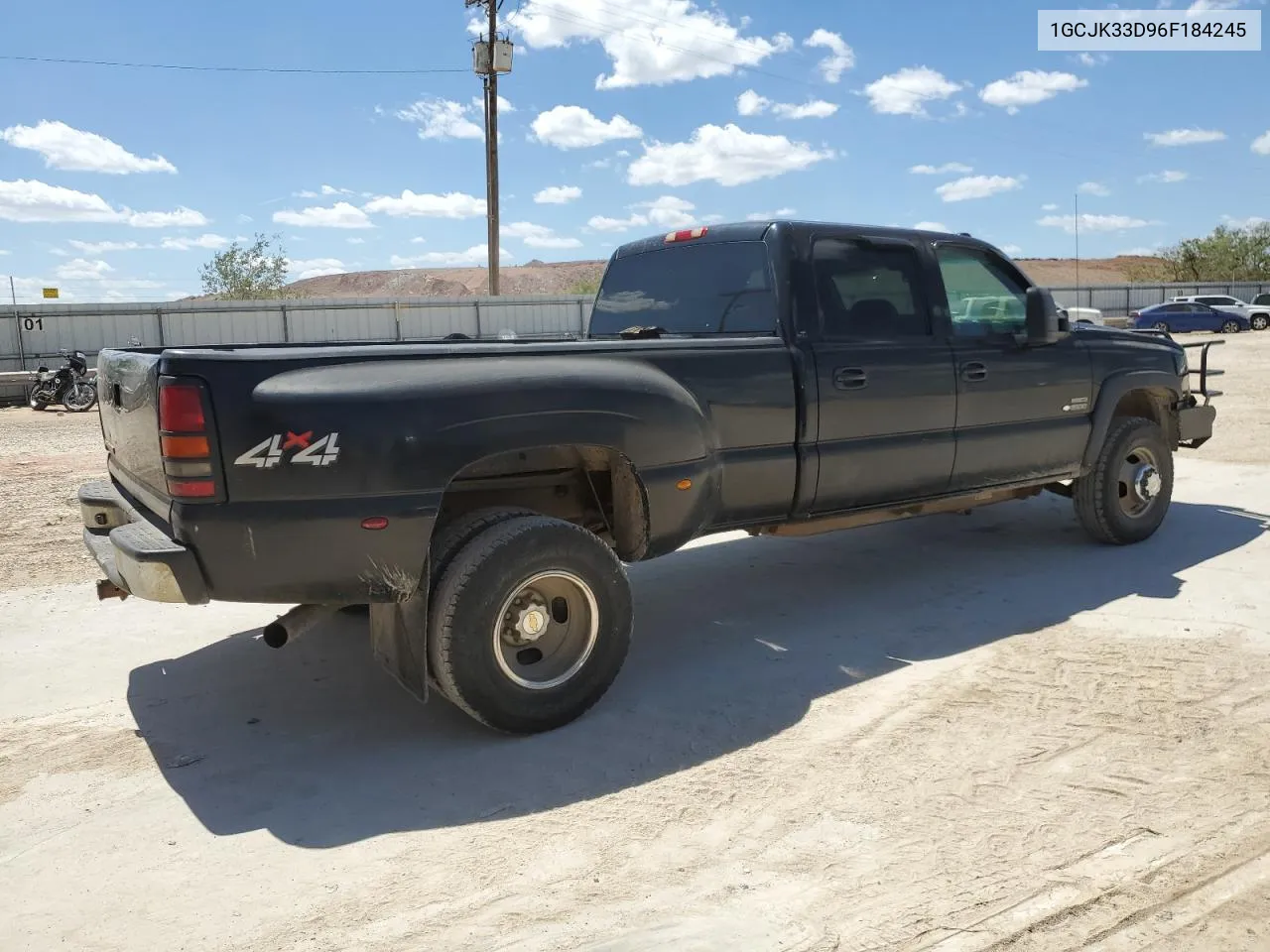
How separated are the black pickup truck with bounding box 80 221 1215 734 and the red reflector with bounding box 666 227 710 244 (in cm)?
3

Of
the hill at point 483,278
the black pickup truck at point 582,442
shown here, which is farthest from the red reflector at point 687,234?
the hill at point 483,278

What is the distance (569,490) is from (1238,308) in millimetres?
42094

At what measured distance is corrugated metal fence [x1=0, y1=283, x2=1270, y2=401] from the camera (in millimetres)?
25000

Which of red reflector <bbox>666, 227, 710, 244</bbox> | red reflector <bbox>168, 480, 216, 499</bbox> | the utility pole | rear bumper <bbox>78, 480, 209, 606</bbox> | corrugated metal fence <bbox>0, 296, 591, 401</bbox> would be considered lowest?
rear bumper <bbox>78, 480, 209, 606</bbox>

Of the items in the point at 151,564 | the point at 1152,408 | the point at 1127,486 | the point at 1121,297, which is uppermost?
the point at 1121,297

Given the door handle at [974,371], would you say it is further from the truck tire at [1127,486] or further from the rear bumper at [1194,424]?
the rear bumper at [1194,424]

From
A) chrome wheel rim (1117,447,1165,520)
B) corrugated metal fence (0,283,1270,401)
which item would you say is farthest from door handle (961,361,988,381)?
corrugated metal fence (0,283,1270,401)

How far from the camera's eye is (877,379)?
4984mm

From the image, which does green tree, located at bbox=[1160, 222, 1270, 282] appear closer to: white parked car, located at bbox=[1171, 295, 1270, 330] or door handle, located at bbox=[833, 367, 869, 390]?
white parked car, located at bbox=[1171, 295, 1270, 330]

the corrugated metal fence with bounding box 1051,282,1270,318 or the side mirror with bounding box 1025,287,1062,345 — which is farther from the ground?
the corrugated metal fence with bounding box 1051,282,1270,318

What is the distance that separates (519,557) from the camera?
3699 mm

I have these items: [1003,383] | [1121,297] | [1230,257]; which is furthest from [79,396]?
[1230,257]

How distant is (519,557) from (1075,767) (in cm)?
206

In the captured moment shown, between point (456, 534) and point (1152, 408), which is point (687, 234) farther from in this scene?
point (1152, 408)
